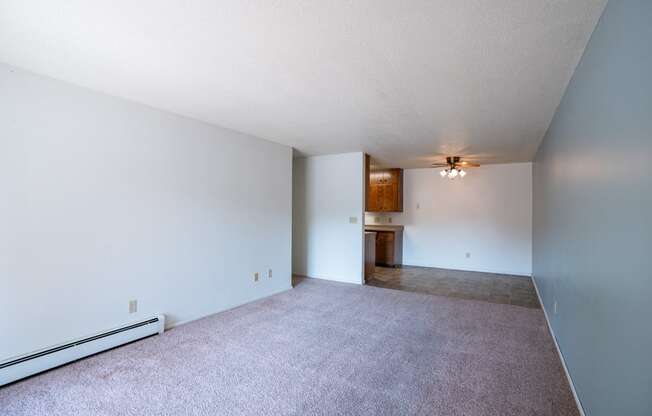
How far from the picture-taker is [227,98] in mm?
2758

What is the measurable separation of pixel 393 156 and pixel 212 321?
3.89 metres

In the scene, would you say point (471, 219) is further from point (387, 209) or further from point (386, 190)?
point (386, 190)

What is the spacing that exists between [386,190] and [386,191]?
0.08 feet

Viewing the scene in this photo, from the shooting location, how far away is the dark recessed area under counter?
6878 mm

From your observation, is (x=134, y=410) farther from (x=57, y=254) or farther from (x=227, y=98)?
(x=227, y=98)

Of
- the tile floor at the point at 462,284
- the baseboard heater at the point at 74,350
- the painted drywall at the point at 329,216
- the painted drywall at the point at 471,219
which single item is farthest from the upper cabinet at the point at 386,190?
the baseboard heater at the point at 74,350

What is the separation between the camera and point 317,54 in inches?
76.9

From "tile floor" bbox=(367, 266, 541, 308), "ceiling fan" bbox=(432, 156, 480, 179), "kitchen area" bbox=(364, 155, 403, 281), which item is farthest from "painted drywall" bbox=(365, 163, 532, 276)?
"ceiling fan" bbox=(432, 156, 480, 179)

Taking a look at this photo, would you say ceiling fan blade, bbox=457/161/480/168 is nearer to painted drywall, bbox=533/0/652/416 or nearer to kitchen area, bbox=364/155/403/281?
kitchen area, bbox=364/155/403/281

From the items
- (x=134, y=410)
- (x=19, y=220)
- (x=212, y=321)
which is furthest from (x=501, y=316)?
(x=19, y=220)

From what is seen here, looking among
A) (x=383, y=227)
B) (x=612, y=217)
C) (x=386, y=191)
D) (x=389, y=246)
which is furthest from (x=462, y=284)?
(x=612, y=217)

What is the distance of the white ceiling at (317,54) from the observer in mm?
1532

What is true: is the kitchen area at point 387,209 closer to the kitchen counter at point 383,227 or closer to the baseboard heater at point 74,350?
the kitchen counter at point 383,227

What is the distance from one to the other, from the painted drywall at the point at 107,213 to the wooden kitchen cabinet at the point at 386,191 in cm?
387
